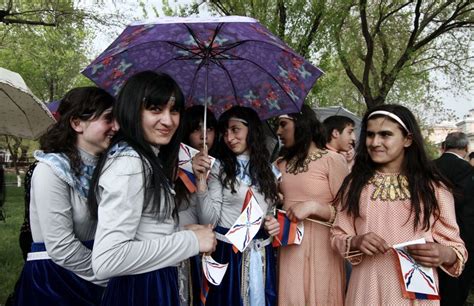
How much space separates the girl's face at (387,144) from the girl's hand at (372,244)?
463mm

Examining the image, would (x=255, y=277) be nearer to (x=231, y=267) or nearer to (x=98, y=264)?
(x=231, y=267)

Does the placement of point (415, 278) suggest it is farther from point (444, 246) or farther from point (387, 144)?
point (387, 144)

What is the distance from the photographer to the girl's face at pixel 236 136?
3.10 metres

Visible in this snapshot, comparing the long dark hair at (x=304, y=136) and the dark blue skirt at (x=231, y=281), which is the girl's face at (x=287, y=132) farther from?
the dark blue skirt at (x=231, y=281)

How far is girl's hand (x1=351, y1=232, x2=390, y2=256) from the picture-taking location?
7.41 ft

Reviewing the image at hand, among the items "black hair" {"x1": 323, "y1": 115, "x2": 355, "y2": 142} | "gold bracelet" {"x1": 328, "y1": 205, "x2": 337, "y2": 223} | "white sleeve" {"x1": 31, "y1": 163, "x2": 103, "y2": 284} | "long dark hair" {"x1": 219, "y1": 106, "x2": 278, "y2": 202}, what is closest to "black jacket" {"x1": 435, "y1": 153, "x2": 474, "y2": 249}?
"black hair" {"x1": 323, "y1": 115, "x2": 355, "y2": 142}

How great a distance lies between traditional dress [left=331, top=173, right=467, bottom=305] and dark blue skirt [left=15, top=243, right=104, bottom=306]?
147cm

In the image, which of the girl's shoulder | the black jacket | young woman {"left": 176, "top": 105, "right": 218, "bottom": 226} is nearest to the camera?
the girl's shoulder

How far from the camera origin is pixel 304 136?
3.34 m

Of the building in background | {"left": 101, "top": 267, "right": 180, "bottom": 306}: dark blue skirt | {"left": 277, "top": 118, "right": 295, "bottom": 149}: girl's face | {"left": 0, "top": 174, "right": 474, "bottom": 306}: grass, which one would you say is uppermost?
the building in background

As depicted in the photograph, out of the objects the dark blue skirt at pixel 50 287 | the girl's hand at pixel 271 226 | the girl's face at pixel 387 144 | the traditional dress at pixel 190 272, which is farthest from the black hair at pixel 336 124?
the dark blue skirt at pixel 50 287

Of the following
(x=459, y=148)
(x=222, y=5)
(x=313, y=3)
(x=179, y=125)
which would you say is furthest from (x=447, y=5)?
(x=179, y=125)

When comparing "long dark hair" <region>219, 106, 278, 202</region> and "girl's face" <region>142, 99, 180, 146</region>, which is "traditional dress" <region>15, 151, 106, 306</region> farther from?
"long dark hair" <region>219, 106, 278, 202</region>

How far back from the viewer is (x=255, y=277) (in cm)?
285
